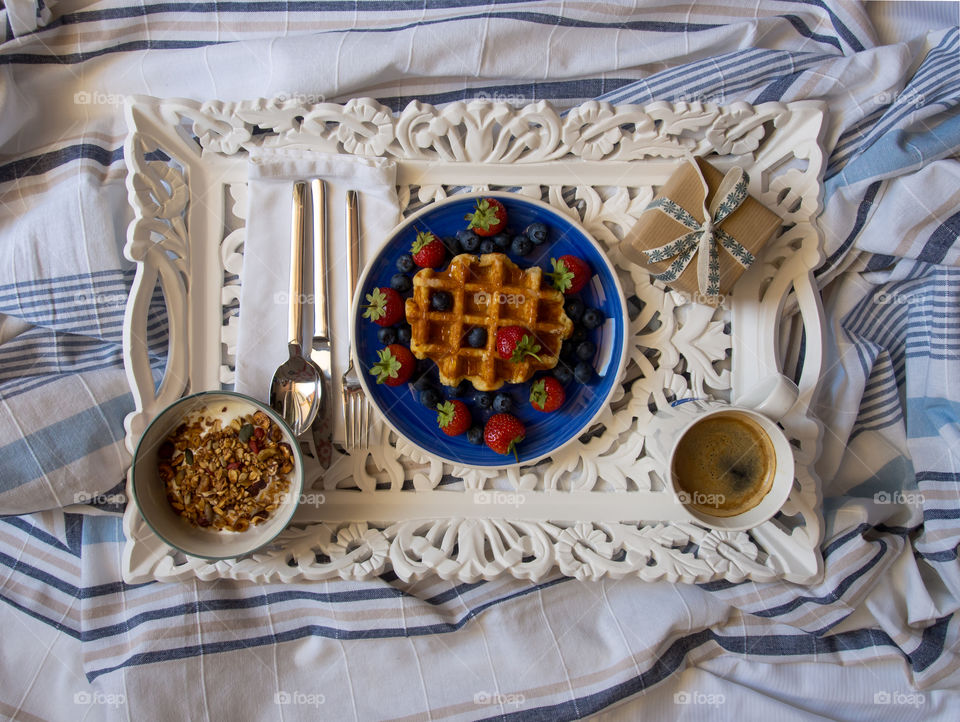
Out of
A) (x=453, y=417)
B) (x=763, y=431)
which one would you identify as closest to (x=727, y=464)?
(x=763, y=431)

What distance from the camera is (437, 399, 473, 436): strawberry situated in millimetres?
1194

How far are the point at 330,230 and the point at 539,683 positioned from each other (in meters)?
0.96

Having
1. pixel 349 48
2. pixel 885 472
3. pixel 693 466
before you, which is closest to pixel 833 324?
pixel 885 472

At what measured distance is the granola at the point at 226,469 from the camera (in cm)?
115

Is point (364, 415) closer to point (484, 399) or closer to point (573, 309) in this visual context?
point (484, 399)

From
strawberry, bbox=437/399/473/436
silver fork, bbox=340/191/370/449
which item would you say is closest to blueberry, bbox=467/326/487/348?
strawberry, bbox=437/399/473/436

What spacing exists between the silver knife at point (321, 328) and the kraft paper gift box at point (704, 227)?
0.58 m

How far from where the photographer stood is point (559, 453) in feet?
4.17

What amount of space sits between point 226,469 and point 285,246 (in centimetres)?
43

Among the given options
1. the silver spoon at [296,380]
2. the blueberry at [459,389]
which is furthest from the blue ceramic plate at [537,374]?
the silver spoon at [296,380]

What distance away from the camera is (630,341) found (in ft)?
4.07

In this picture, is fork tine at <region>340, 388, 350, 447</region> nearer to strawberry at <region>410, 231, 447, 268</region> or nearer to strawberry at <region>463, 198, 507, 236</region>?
strawberry at <region>410, 231, 447, 268</region>

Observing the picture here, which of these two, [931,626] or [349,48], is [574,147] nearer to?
[349,48]

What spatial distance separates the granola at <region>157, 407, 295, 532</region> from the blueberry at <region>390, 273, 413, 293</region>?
324 millimetres
